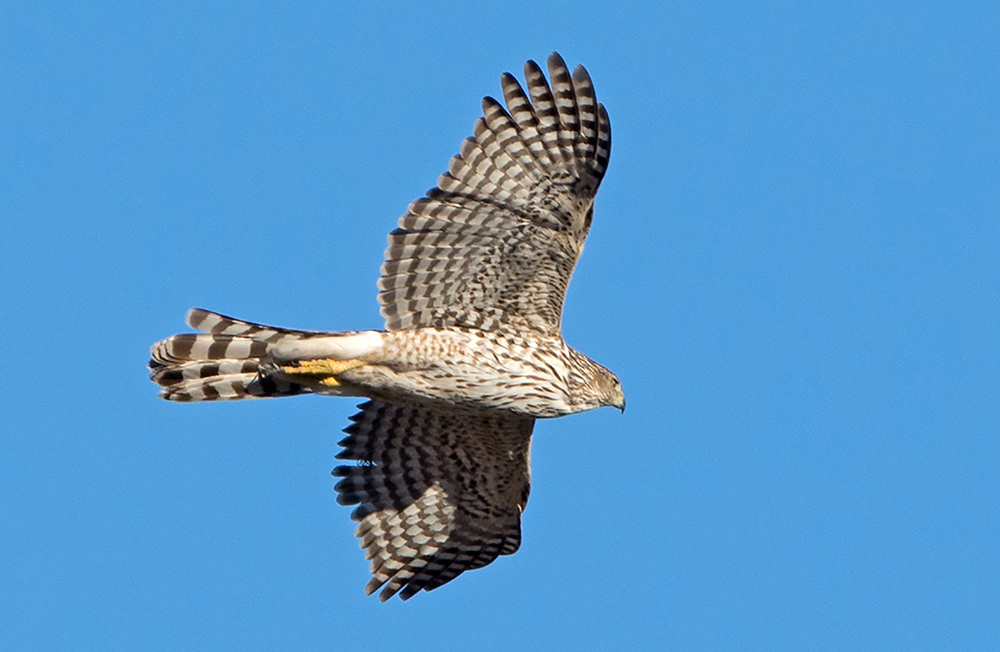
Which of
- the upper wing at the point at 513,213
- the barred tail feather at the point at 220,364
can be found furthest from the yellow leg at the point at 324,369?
the upper wing at the point at 513,213

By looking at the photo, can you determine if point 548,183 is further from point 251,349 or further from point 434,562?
point 434,562

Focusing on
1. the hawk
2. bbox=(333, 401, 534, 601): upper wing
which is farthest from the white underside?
bbox=(333, 401, 534, 601): upper wing

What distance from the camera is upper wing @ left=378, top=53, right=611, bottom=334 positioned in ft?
39.4

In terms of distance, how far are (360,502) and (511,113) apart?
339cm

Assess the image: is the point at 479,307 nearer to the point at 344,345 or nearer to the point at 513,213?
the point at 513,213

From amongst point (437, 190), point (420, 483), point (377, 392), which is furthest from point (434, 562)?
point (437, 190)

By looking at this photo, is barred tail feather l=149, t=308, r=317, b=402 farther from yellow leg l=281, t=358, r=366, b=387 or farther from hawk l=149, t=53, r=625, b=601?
yellow leg l=281, t=358, r=366, b=387

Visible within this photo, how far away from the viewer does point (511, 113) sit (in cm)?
1212

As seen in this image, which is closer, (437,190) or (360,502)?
(437,190)

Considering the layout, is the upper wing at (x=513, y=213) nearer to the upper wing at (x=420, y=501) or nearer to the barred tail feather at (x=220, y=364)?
the barred tail feather at (x=220, y=364)

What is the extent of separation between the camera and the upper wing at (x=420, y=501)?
13.5 meters

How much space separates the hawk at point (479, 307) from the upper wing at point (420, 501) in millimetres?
929

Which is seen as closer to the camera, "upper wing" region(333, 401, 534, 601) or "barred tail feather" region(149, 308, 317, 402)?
"barred tail feather" region(149, 308, 317, 402)

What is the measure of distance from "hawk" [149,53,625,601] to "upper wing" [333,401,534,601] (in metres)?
0.93
